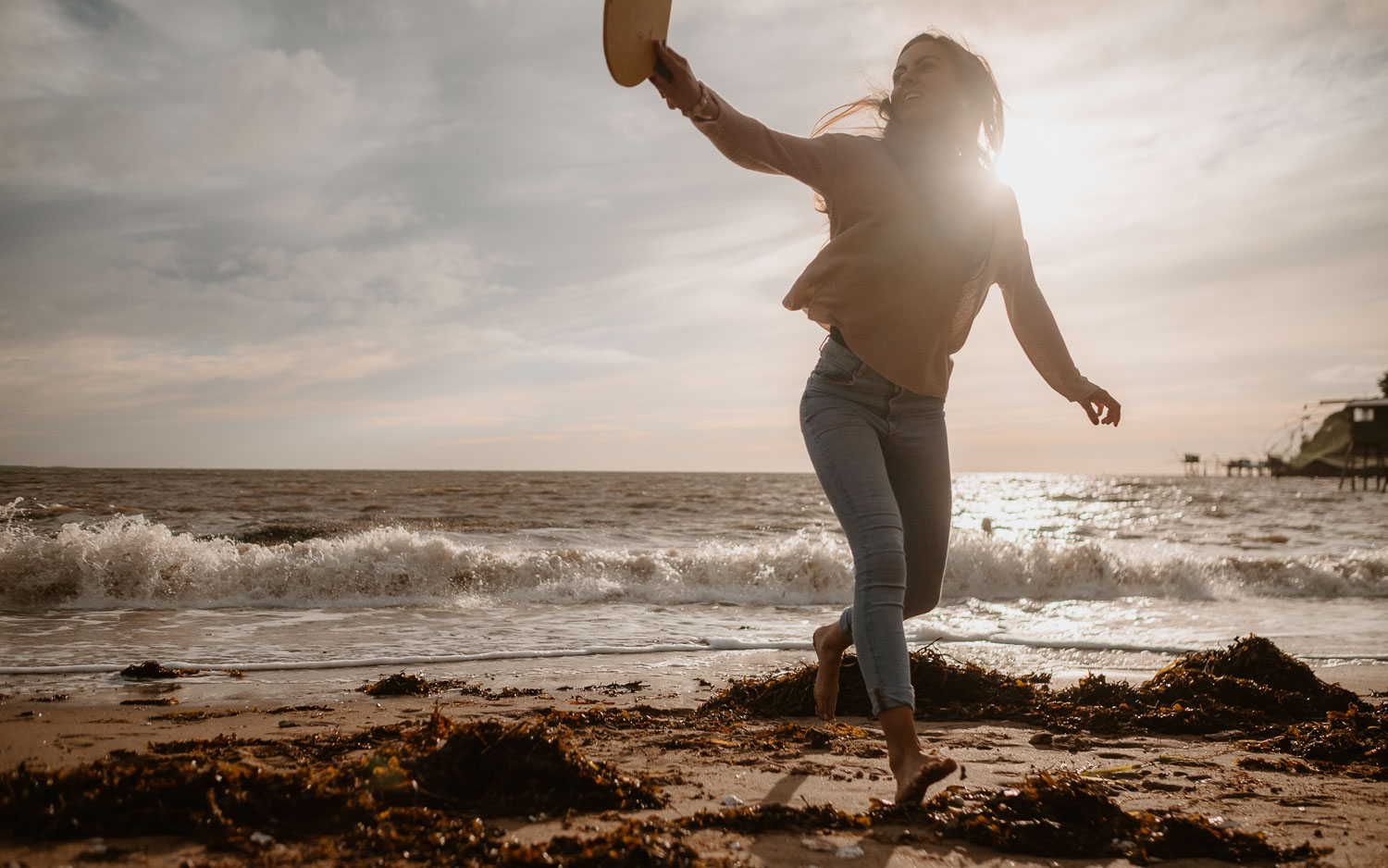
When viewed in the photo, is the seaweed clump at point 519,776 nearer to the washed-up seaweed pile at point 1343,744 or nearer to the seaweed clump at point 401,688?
the seaweed clump at point 401,688

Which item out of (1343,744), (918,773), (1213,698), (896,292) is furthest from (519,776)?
(1213,698)

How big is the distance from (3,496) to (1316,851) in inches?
1117

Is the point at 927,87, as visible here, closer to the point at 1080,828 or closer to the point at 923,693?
the point at 1080,828

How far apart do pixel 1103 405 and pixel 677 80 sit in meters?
1.76

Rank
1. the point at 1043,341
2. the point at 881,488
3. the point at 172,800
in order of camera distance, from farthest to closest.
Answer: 1. the point at 1043,341
2. the point at 881,488
3. the point at 172,800

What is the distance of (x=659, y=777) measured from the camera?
8.36 feet

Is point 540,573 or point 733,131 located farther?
point 540,573

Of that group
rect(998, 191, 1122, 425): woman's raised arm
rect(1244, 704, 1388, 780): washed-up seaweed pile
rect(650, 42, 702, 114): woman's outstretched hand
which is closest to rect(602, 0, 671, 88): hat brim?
rect(650, 42, 702, 114): woman's outstretched hand

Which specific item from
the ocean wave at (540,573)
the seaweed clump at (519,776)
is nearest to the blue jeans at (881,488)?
the seaweed clump at (519,776)

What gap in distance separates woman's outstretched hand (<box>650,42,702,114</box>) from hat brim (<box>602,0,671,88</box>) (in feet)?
0.08

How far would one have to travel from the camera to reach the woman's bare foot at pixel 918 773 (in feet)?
7.18

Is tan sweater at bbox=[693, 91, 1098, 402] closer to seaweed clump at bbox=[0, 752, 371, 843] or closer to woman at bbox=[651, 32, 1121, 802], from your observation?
woman at bbox=[651, 32, 1121, 802]

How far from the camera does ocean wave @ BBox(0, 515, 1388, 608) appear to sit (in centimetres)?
841

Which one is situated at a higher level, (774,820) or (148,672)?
(774,820)
